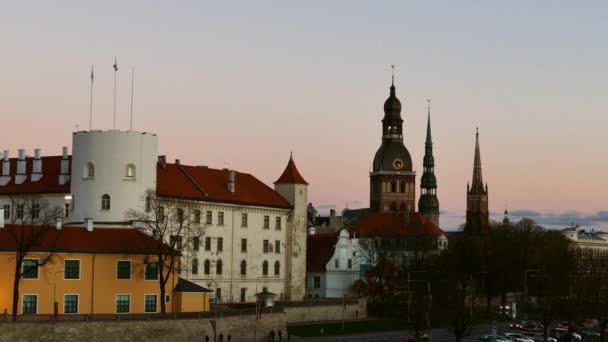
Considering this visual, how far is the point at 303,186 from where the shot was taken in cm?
13162

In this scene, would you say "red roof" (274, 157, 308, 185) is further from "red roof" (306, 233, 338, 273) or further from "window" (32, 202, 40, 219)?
"window" (32, 202, 40, 219)

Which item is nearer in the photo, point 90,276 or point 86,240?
point 90,276

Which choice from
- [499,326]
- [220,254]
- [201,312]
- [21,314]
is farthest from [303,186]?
[21,314]

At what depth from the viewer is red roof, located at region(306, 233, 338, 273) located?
14275cm

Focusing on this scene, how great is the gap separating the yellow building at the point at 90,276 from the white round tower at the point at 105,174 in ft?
33.2

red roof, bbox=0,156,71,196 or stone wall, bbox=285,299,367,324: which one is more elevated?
red roof, bbox=0,156,71,196

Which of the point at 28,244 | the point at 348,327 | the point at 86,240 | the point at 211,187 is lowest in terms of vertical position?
the point at 348,327

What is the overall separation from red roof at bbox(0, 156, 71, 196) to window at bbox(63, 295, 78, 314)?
21.3 meters

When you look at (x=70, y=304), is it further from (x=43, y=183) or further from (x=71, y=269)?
(x=43, y=183)

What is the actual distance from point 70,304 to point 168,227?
2003cm

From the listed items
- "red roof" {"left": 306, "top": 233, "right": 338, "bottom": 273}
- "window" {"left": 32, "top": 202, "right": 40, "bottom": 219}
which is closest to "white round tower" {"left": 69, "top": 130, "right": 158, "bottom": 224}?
"window" {"left": 32, "top": 202, "right": 40, "bottom": 219}

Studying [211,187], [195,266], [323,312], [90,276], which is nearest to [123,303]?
[90,276]

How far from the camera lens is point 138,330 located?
3187 inches

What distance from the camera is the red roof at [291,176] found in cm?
13038
